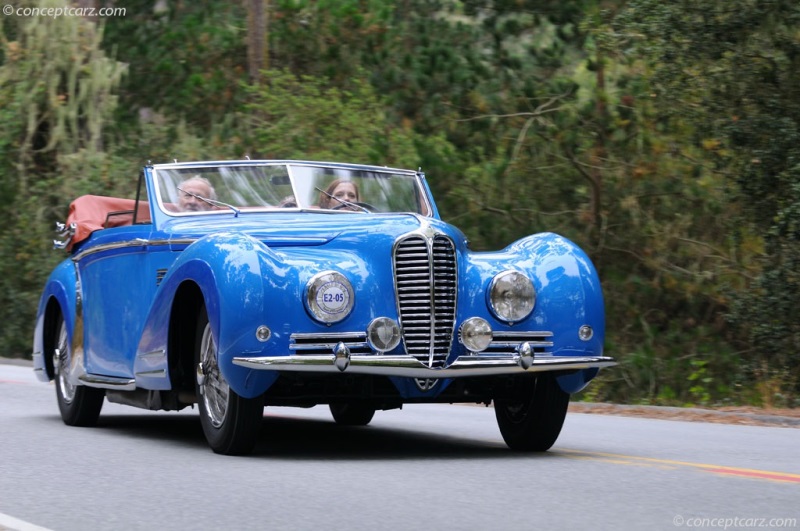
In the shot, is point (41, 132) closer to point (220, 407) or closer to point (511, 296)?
point (220, 407)

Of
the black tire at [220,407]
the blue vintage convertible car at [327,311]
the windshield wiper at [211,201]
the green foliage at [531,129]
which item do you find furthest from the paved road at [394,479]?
the green foliage at [531,129]

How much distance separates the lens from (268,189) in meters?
10.4

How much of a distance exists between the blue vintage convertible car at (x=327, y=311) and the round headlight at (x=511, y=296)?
10mm

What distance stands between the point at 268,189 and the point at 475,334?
2448 millimetres

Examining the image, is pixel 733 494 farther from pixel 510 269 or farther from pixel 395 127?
pixel 395 127

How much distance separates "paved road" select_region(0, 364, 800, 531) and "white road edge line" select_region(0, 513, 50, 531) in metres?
0.02

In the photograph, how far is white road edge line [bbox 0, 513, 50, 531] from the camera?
6094mm

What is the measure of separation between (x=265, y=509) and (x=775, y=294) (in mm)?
13448

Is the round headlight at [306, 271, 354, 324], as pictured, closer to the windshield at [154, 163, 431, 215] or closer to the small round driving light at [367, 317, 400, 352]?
the small round driving light at [367, 317, 400, 352]

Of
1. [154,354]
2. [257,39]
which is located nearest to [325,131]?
[257,39]

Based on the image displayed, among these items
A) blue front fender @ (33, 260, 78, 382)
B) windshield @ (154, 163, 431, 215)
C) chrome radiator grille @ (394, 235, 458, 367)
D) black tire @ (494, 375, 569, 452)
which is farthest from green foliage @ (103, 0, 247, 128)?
chrome radiator grille @ (394, 235, 458, 367)

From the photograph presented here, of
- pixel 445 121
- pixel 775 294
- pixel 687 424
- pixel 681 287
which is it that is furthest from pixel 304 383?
pixel 445 121

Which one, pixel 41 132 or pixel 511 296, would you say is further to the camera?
pixel 41 132

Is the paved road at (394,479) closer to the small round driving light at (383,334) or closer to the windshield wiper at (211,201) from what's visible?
the small round driving light at (383,334)
